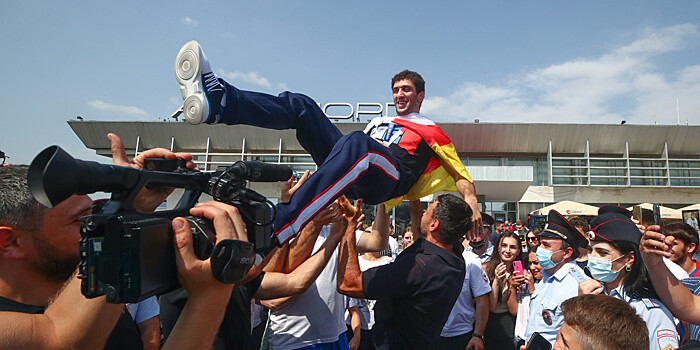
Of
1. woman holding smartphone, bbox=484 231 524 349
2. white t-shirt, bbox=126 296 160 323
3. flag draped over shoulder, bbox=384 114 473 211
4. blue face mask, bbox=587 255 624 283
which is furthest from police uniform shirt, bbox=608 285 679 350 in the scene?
white t-shirt, bbox=126 296 160 323

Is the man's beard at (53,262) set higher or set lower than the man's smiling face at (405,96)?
lower

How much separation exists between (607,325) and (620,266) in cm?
163

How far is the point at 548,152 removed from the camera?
27.8 metres

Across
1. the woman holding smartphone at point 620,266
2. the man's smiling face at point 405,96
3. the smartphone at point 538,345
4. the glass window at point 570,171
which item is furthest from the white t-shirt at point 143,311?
the glass window at point 570,171

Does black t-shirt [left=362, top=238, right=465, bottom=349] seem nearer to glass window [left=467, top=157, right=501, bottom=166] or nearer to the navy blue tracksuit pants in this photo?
the navy blue tracksuit pants

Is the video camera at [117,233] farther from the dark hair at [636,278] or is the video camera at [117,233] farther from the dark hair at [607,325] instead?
the dark hair at [636,278]

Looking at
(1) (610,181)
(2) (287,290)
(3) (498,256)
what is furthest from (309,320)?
(1) (610,181)

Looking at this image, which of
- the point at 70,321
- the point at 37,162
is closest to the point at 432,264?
the point at 70,321

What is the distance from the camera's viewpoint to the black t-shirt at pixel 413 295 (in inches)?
114

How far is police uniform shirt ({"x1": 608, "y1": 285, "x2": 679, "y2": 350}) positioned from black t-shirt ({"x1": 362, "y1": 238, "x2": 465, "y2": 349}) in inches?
48.1

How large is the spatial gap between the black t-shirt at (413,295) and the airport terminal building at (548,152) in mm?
23653

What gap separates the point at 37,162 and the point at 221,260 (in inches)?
18.9

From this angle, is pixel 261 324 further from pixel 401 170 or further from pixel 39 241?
pixel 39 241

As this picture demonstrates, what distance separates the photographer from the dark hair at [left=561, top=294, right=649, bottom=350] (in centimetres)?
189
